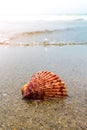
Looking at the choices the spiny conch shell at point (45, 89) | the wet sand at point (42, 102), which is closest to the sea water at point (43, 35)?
the wet sand at point (42, 102)

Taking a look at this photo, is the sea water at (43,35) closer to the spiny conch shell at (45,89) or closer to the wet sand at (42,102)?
the wet sand at (42,102)

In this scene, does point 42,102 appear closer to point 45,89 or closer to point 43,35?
point 45,89

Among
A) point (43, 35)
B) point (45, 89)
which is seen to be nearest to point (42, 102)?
point (45, 89)

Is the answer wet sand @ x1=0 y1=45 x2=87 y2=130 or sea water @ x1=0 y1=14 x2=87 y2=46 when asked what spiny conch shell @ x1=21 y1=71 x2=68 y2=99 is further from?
sea water @ x1=0 y1=14 x2=87 y2=46

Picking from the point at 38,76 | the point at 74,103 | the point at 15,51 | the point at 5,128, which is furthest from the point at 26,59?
the point at 5,128

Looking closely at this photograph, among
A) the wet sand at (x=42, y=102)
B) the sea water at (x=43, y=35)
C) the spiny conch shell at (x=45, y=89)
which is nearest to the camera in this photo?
the wet sand at (x=42, y=102)

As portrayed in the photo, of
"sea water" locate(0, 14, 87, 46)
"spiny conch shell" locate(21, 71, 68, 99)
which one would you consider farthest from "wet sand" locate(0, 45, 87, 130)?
"sea water" locate(0, 14, 87, 46)
